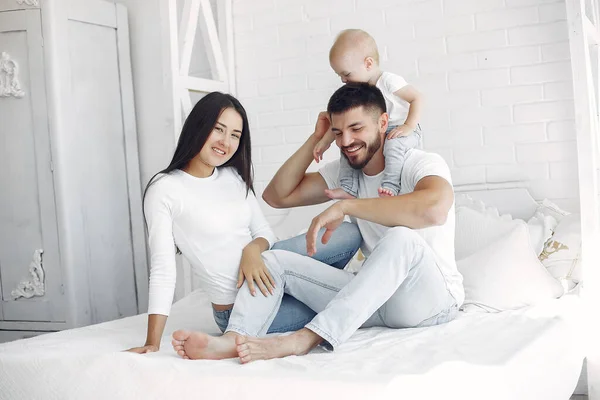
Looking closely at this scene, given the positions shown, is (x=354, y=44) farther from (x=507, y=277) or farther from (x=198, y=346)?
(x=198, y=346)

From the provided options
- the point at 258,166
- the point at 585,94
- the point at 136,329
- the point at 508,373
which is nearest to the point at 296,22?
the point at 258,166

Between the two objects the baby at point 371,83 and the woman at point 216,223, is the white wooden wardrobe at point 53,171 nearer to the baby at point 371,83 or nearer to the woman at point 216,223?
the woman at point 216,223

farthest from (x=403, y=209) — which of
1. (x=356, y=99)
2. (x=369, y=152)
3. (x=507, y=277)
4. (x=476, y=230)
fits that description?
(x=476, y=230)

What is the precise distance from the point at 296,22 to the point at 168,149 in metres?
0.94

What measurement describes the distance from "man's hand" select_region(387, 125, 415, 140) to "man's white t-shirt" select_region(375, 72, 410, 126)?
0.50 ft

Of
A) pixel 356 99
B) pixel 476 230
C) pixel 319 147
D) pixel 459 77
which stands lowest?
pixel 476 230

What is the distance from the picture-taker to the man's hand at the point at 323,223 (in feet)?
7.31

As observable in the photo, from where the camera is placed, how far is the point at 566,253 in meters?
2.97

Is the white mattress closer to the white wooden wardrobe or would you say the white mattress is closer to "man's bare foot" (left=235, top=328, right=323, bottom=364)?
"man's bare foot" (left=235, top=328, right=323, bottom=364)

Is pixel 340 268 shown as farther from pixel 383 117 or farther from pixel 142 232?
pixel 142 232

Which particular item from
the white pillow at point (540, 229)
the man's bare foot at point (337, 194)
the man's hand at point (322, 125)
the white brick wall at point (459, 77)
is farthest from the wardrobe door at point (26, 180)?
the white pillow at point (540, 229)

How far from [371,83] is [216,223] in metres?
0.82

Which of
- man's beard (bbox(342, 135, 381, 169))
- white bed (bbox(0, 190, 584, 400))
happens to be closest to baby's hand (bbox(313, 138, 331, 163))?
man's beard (bbox(342, 135, 381, 169))

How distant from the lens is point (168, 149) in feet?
12.7
